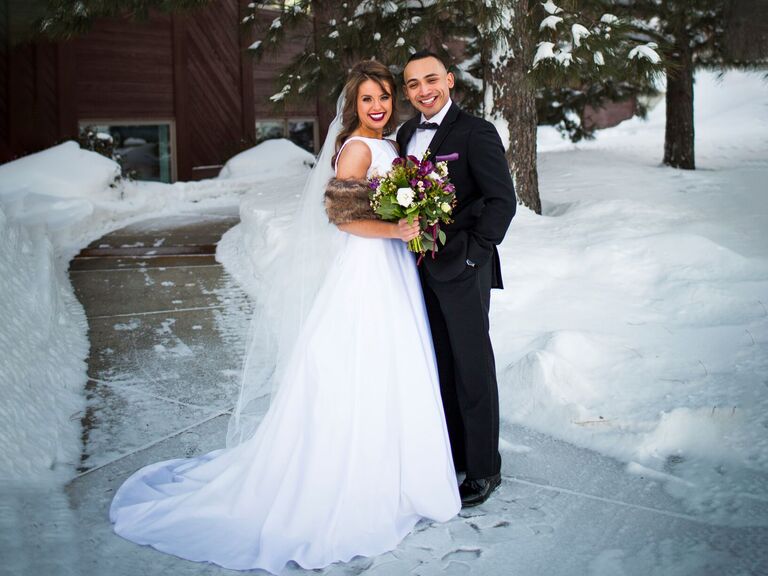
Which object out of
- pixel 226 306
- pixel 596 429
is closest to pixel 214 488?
pixel 596 429

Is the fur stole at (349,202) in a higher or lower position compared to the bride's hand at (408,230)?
higher

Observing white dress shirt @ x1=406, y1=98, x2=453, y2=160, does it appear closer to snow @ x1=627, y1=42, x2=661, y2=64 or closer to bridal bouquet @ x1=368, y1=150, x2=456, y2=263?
bridal bouquet @ x1=368, y1=150, x2=456, y2=263

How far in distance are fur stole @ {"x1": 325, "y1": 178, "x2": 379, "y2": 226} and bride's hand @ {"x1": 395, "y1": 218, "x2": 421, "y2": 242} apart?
18 centimetres

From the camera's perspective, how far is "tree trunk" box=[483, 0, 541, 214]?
805 centimetres

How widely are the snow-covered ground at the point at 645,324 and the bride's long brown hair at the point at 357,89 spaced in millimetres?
1770

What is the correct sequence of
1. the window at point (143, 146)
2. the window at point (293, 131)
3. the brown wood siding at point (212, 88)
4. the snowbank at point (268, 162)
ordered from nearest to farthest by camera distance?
the window at point (143, 146) < the snowbank at point (268, 162) < the brown wood siding at point (212, 88) < the window at point (293, 131)

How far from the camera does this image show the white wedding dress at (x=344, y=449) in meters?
3.09

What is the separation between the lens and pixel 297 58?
30.4 ft

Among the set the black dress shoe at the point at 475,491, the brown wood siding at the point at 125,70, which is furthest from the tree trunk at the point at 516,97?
the brown wood siding at the point at 125,70

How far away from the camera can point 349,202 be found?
327cm

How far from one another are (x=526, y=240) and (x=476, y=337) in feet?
13.0

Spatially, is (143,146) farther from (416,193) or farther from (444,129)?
(416,193)

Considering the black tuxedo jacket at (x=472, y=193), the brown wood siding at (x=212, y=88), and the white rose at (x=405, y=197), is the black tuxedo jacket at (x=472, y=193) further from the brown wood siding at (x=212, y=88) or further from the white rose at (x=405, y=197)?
the brown wood siding at (x=212, y=88)

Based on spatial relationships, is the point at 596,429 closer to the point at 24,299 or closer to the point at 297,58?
the point at 24,299
